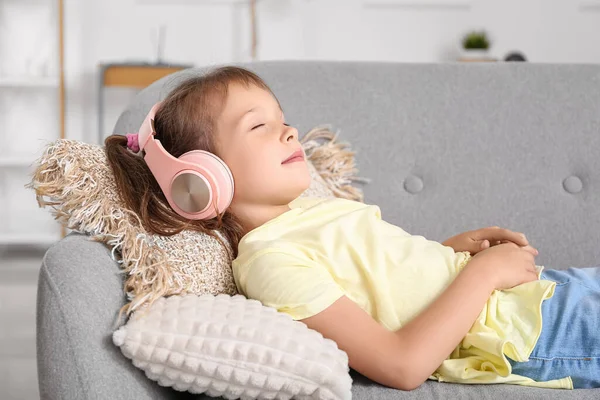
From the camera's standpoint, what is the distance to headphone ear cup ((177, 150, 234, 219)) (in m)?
1.04

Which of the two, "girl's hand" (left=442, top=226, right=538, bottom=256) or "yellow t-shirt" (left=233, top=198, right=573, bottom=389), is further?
"girl's hand" (left=442, top=226, right=538, bottom=256)

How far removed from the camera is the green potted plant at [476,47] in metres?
3.74

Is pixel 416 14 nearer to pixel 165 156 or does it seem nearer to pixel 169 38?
pixel 169 38

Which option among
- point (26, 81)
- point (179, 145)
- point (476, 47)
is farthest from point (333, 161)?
point (26, 81)

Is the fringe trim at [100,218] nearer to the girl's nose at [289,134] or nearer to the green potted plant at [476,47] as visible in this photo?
the girl's nose at [289,134]

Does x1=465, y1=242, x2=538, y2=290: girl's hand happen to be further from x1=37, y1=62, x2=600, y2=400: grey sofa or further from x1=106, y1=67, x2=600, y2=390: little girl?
x1=37, y1=62, x2=600, y2=400: grey sofa

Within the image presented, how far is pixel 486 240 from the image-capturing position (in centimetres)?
124

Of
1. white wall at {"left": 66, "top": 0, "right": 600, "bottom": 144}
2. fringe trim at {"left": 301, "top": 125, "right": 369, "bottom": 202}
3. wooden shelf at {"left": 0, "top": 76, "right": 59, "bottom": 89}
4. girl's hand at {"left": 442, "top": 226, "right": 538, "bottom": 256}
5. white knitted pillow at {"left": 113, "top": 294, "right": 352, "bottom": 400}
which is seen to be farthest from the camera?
white wall at {"left": 66, "top": 0, "right": 600, "bottom": 144}

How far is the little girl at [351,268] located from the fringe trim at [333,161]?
23 centimetres

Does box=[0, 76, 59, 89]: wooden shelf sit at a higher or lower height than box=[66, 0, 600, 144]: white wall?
lower

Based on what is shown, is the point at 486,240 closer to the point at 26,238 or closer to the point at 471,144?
the point at 471,144

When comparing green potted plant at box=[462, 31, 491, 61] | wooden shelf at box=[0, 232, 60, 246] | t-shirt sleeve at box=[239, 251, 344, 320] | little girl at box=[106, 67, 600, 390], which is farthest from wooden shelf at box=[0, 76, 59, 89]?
t-shirt sleeve at box=[239, 251, 344, 320]

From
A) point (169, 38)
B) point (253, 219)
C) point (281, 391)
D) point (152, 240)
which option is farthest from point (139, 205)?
point (169, 38)

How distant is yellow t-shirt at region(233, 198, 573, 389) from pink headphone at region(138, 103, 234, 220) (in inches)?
3.2
